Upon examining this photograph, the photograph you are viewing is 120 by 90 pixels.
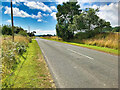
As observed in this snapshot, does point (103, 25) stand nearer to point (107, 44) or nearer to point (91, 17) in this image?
point (91, 17)

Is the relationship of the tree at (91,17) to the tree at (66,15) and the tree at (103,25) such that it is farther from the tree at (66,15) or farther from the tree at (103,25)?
the tree at (66,15)

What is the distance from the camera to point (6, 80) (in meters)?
3.37

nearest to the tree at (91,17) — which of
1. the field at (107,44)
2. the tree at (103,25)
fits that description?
the tree at (103,25)

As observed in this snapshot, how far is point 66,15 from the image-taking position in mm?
32344

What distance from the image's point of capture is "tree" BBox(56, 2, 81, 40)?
2997 centimetres

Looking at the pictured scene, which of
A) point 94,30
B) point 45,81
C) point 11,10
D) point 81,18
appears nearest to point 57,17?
point 81,18

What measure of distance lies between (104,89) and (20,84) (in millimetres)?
3200

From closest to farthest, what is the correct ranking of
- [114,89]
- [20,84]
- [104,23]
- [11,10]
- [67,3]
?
[114,89]
[20,84]
[11,10]
[104,23]
[67,3]

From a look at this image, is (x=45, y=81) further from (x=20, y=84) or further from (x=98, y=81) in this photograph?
(x=98, y=81)

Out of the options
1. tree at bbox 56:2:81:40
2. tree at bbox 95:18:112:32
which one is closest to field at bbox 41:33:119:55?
tree at bbox 95:18:112:32

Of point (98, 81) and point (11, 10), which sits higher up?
point (11, 10)

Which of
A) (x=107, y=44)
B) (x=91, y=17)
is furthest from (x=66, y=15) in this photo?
(x=107, y=44)

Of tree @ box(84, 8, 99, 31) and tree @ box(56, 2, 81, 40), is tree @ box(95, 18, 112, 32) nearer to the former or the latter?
tree @ box(84, 8, 99, 31)

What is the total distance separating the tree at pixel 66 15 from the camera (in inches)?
1180
